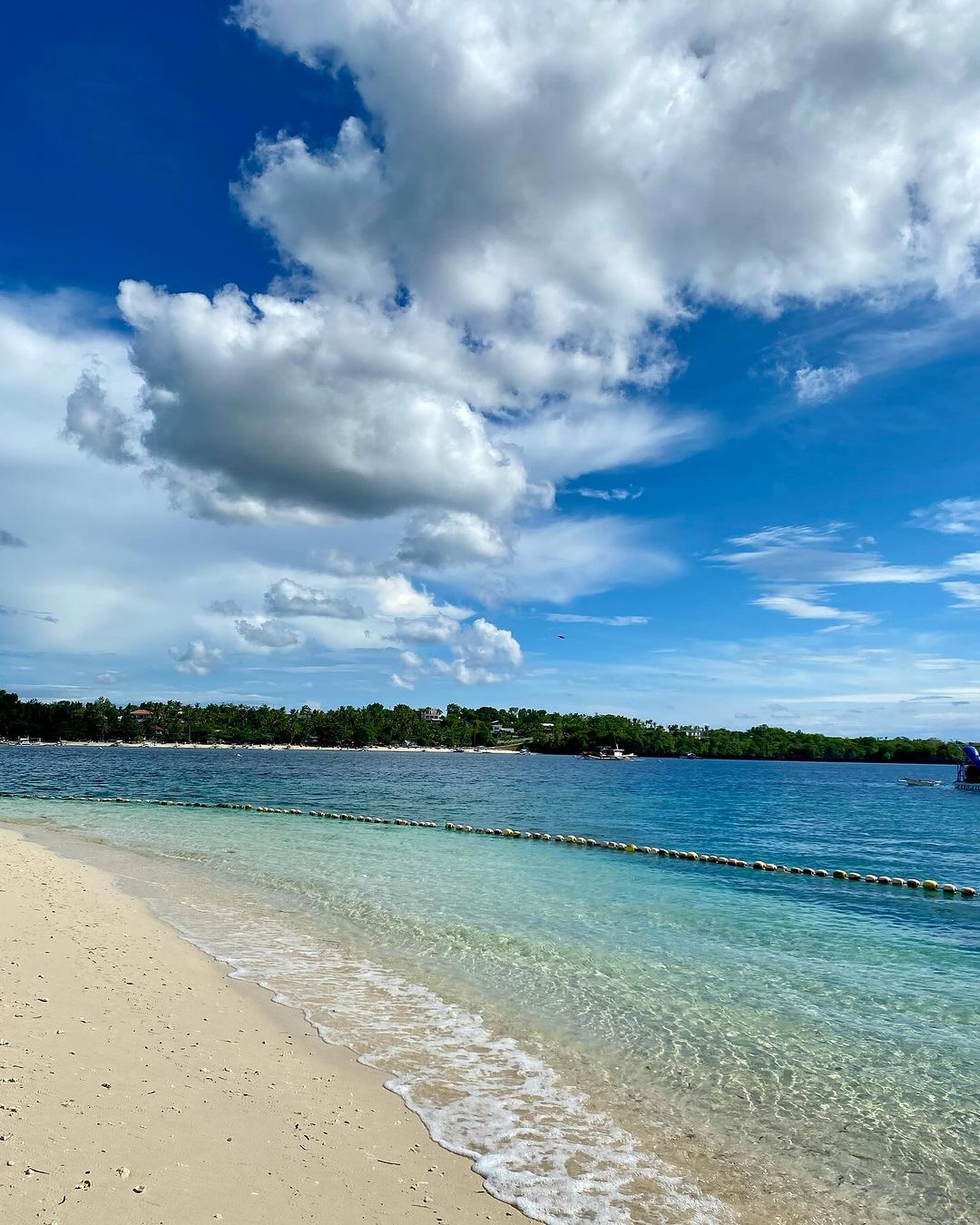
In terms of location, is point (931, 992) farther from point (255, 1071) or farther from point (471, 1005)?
point (255, 1071)

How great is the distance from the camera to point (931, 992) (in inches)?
538

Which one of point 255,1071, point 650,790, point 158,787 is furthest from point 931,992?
point 650,790

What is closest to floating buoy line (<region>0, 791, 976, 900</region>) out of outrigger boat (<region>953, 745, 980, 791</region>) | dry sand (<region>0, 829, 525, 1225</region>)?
dry sand (<region>0, 829, 525, 1225</region>)

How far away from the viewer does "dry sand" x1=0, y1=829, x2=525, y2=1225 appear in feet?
17.8

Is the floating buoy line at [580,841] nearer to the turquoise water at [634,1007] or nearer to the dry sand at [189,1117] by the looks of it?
the turquoise water at [634,1007]

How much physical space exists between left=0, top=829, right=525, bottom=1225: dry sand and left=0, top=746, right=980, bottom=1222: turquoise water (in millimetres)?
599

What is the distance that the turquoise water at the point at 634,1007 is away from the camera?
7.18 metres

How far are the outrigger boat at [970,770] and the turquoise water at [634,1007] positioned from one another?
8526 centimetres

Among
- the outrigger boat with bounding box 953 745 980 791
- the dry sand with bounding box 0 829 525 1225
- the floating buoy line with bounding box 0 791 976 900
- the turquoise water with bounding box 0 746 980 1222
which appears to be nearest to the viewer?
the dry sand with bounding box 0 829 525 1225

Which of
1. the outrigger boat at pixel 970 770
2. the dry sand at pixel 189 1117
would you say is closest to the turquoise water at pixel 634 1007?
the dry sand at pixel 189 1117

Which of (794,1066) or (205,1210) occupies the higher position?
(205,1210)

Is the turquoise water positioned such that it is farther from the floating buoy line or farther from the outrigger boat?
the outrigger boat

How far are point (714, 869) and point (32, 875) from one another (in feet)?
76.2

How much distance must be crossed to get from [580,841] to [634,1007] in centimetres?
2483
